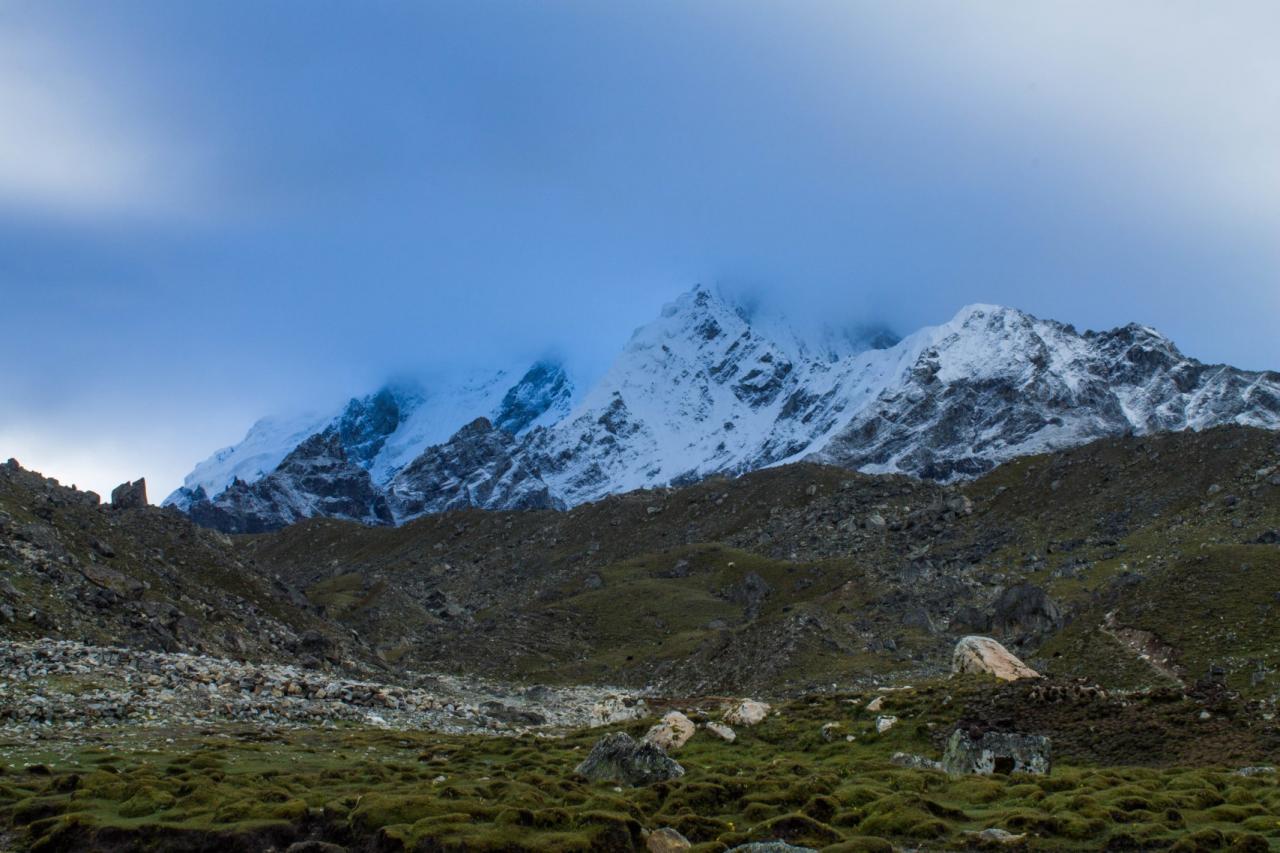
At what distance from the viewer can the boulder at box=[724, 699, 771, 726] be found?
46.1 m

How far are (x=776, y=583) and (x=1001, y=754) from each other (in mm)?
90491

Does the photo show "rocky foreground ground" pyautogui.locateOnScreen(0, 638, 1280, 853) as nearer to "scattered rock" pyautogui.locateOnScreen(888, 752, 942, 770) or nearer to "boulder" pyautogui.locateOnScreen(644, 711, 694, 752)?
"boulder" pyautogui.locateOnScreen(644, 711, 694, 752)

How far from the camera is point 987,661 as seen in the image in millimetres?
52719

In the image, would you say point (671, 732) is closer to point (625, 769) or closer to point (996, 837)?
point (625, 769)

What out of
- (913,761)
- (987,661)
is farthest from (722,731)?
(987,661)

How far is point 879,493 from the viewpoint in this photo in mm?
154750

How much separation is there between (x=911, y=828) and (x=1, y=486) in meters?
69.6

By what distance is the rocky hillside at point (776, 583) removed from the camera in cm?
5875

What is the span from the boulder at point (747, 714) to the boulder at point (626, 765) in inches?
437

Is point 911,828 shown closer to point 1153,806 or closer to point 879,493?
point 1153,806

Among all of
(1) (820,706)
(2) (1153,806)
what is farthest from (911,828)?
(1) (820,706)

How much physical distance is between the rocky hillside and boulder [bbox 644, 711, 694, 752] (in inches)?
996

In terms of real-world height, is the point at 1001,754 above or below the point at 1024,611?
below

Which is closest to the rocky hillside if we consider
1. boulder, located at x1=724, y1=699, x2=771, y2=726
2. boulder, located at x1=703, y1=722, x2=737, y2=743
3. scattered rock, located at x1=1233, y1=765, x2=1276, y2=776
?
scattered rock, located at x1=1233, y1=765, x2=1276, y2=776
